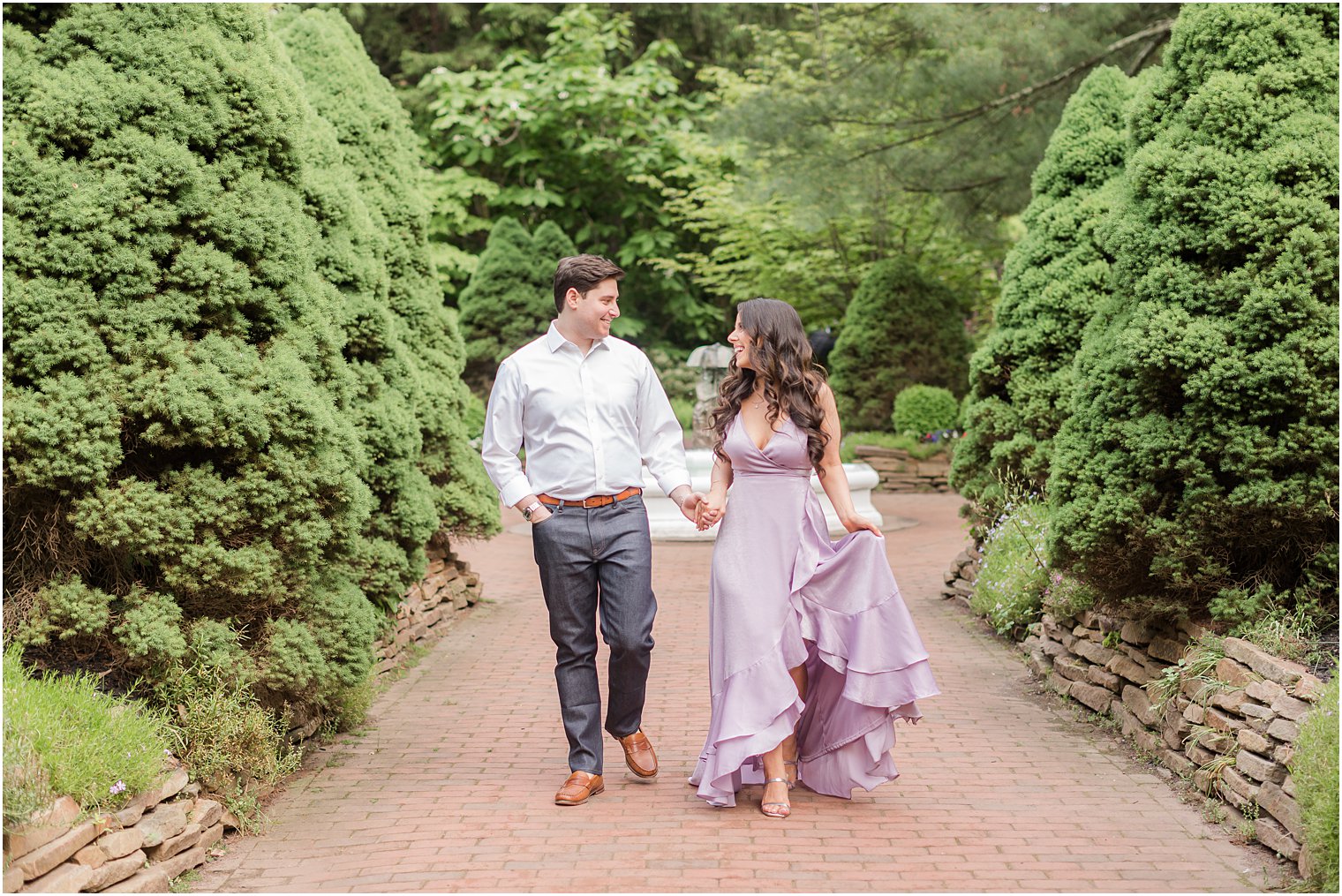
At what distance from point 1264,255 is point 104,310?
4.59 m

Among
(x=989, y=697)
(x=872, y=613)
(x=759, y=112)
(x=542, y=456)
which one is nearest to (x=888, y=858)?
(x=872, y=613)

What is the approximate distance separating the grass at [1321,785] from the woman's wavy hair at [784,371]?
1905mm

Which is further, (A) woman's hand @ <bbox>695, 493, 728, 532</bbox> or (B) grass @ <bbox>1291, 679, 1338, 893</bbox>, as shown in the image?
(A) woman's hand @ <bbox>695, 493, 728, 532</bbox>

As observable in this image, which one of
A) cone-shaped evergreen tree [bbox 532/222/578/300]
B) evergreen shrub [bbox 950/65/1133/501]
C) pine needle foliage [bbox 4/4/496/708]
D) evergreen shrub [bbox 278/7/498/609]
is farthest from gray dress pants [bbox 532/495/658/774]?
cone-shaped evergreen tree [bbox 532/222/578/300]

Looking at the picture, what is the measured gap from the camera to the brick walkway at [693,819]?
4008mm

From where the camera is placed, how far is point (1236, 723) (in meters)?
4.66

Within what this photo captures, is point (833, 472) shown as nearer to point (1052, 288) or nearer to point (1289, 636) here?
point (1289, 636)

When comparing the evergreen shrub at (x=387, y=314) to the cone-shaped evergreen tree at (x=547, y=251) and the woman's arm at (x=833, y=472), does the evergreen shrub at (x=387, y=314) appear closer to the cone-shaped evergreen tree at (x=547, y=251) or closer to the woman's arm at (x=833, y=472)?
the woman's arm at (x=833, y=472)

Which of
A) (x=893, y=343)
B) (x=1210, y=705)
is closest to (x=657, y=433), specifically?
(x=1210, y=705)

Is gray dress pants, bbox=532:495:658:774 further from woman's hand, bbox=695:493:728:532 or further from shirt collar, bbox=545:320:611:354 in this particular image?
shirt collar, bbox=545:320:611:354

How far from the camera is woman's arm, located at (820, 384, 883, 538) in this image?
4646 mm

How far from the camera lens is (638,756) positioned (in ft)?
16.5

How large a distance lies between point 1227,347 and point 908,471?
42.9 ft

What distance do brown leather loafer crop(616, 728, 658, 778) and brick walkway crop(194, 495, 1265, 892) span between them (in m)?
0.06
